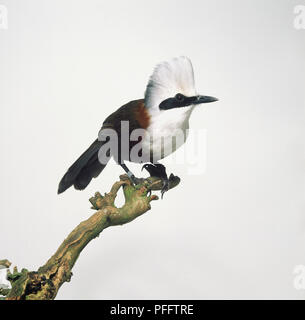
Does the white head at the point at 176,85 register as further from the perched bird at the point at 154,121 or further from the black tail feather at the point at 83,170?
the black tail feather at the point at 83,170

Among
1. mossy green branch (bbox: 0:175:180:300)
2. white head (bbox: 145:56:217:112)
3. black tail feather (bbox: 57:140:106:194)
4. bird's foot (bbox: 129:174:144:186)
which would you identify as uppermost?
white head (bbox: 145:56:217:112)

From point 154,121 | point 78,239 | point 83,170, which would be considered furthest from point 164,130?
point 78,239

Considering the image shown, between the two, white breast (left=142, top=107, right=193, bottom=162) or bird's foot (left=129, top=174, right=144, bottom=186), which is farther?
bird's foot (left=129, top=174, right=144, bottom=186)

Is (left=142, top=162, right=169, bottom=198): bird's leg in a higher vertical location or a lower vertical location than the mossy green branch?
higher

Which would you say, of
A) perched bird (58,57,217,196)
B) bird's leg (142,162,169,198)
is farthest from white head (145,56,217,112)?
bird's leg (142,162,169,198)

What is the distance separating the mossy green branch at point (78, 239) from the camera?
1.94 meters

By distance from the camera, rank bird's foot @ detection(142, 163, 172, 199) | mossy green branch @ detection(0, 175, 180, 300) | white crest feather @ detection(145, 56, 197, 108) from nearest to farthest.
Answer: mossy green branch @ detection(0, 175, 180, 300) < white crest feather @ detection(145, 56, 197, 108) < bird's foot @ detection(142, 163, 172, 199)

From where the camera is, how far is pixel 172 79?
2320mm

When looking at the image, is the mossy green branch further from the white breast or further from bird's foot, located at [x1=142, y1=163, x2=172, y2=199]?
the white breast

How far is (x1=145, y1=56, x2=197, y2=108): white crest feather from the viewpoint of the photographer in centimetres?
230

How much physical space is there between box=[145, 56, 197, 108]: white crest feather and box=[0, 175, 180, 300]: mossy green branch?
0.48m

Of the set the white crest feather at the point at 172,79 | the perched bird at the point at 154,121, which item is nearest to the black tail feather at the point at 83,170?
the perched bird at the point at 154,121

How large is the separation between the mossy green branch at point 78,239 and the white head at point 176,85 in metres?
0.47
